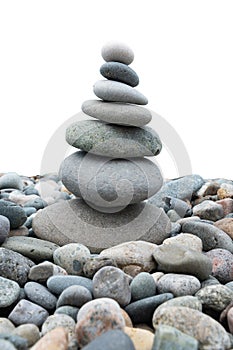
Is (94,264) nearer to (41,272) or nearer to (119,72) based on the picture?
(41,272)

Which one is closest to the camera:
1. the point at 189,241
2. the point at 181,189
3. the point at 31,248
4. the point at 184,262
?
the point at 184,262

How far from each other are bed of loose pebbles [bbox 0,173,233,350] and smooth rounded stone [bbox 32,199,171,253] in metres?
0.19

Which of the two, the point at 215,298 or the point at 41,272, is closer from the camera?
the point at 215,298

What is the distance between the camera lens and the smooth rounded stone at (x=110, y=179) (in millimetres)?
4457

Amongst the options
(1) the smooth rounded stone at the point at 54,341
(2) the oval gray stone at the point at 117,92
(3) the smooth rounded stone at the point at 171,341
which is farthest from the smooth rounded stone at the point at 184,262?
(2) the oval gray stone at the point at 117,92

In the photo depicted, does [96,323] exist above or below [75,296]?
above

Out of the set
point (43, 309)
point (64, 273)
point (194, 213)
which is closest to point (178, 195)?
point (194, 213)

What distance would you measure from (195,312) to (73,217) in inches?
82.3

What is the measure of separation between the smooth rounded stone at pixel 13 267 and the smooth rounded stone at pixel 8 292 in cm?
17

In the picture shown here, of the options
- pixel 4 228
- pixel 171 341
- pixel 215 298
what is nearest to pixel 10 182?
pixel 4 228

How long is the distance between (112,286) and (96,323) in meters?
0.59

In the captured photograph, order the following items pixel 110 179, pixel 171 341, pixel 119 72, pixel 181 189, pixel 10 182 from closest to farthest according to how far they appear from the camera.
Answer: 1. pixel 171 341
2. pixel 110 179
3. pixel 119 72
4. pixel 181 189
5. pixel 10 182

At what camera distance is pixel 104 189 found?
4445 mm

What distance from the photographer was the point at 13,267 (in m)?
3.76
